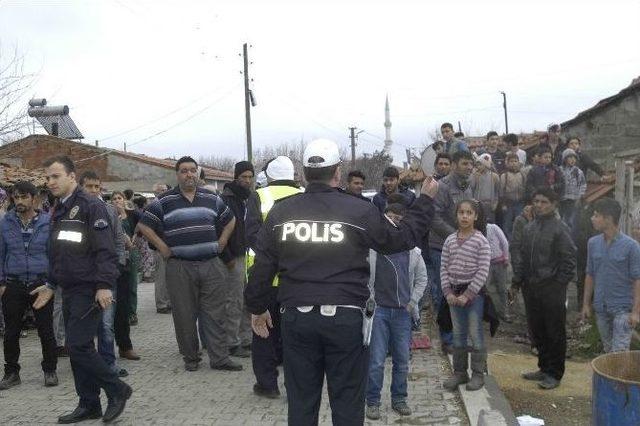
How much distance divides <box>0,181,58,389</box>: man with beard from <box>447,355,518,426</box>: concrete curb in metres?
3.96

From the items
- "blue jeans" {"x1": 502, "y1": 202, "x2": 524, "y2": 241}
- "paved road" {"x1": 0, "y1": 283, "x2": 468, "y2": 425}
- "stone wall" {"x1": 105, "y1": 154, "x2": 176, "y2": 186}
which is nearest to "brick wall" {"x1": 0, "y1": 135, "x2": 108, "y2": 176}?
"stone wall" {"x1": 105, "y1": 154, "x2": 176, "y2": 186}

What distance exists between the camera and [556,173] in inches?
407

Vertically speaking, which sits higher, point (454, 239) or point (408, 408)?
point (454, 239)

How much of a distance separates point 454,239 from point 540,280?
1139 millimetres

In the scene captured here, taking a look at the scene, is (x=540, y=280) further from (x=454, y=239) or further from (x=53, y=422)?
(x=53, y=422)

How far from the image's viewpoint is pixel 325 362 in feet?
12.5

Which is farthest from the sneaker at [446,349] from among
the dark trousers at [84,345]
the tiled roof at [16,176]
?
the tiled roof at [16,176]

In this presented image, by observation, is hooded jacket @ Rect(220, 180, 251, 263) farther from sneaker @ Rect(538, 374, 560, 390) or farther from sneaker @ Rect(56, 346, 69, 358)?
sneaker @ Rect(538, 374, 560, 390)

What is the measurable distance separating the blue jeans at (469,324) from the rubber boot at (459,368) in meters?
0.06

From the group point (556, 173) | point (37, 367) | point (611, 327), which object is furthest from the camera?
point (556, 173)

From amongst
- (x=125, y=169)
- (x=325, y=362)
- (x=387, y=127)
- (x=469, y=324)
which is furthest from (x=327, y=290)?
(x=387, y=127)

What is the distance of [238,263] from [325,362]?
389 cm

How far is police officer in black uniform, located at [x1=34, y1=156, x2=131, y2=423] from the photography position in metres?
5.05

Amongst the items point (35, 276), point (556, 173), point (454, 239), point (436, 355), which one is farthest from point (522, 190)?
point (35, 276)
